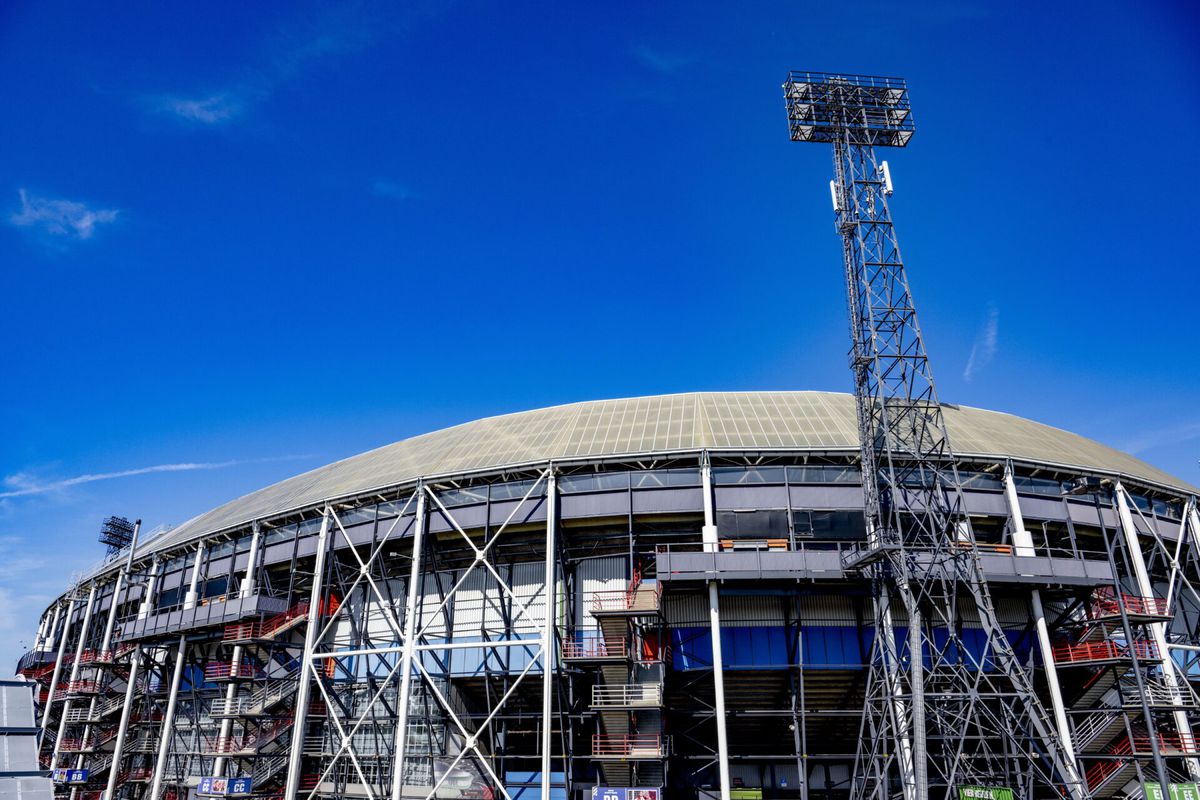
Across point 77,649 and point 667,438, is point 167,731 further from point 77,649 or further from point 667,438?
point 667,438

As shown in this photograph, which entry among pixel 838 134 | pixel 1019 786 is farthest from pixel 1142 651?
pixel 838 134

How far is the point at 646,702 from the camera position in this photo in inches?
1065

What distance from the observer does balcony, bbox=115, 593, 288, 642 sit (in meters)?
34.2

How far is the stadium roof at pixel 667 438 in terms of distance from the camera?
3297cm

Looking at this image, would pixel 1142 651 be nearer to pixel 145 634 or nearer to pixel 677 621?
pixel 677 621

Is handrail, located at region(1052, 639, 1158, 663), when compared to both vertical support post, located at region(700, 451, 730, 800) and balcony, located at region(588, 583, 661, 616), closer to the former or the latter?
vertical support post, located at region(700, 451, 730, 800)

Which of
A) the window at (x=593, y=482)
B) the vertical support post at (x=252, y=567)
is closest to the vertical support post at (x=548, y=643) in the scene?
the window at (x=593, y=482)

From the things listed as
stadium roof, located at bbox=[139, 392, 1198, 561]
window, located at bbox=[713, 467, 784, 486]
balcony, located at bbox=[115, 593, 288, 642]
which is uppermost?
stadium roof, located at bbox=[139, 392, 1198, 561]

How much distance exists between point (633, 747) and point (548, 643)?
15.4 ft

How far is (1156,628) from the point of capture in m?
30.3

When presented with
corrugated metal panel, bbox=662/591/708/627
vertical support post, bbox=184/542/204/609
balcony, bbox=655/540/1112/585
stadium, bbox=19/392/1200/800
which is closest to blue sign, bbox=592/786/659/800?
stadium, bbox=19/392/1200/800

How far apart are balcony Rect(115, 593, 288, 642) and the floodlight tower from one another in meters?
25.3

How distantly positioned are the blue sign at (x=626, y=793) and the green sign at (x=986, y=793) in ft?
33.6

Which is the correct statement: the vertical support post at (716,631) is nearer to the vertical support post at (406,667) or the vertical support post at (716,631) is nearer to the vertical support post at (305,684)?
the vertical support post at (406,667)
